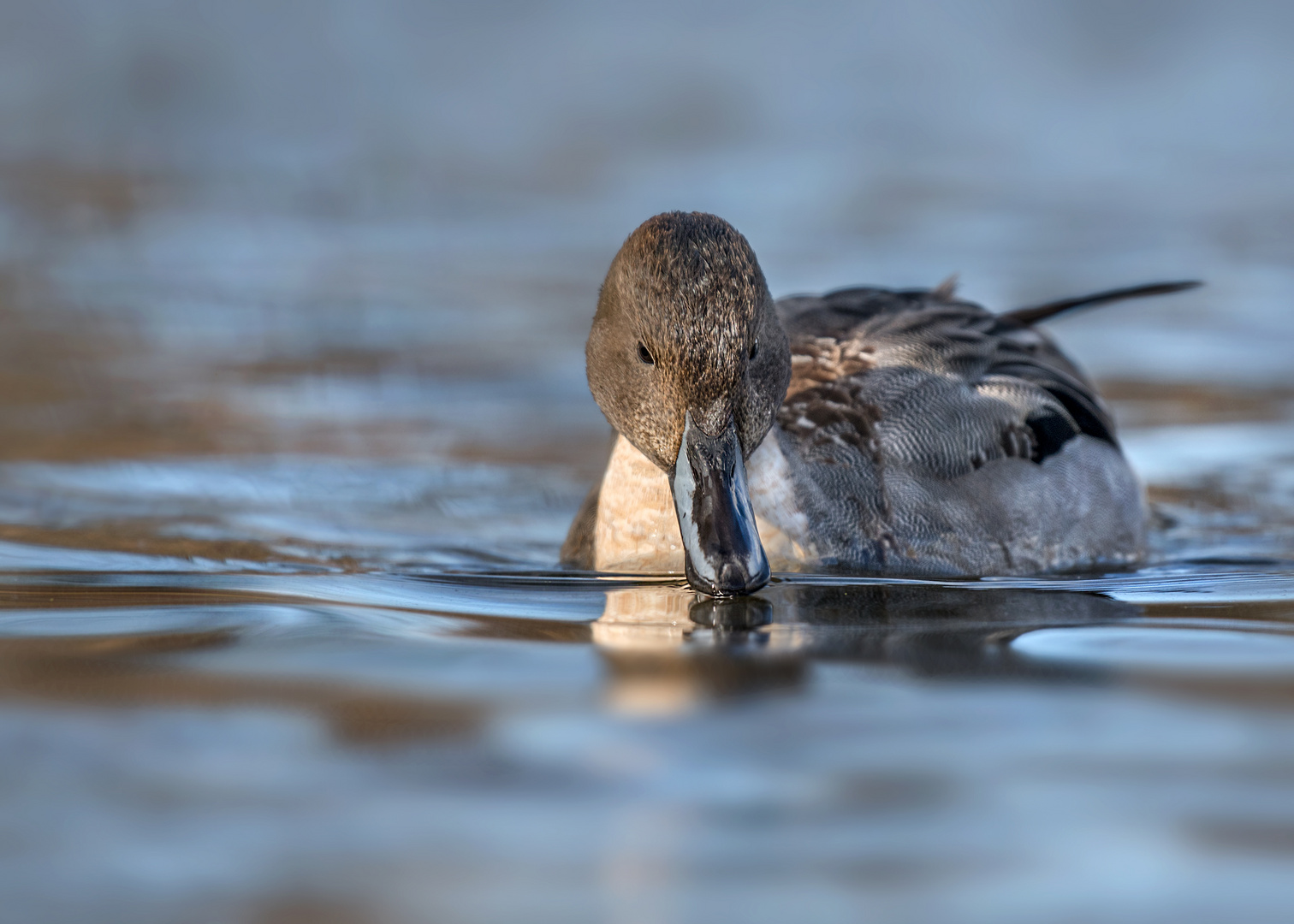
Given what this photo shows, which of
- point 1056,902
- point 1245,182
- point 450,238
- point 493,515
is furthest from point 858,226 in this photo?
point 1056,902

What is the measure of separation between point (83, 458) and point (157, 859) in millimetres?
4533

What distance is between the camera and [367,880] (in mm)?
2328

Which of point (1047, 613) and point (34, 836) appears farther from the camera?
point (1047, 613)

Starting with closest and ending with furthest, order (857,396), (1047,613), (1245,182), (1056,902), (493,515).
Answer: (1056,902), (1047,613), (857,396), (493,515), (1245,182)

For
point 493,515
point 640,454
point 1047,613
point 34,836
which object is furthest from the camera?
point 493,515

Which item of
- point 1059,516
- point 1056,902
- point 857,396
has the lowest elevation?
point 1056,902

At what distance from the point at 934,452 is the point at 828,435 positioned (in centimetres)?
33

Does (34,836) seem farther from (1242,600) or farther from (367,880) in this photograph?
(1242,600)

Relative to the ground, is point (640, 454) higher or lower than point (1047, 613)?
higher

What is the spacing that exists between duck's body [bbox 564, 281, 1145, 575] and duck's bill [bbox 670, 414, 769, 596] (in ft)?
1.49

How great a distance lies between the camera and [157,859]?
7.80 feet

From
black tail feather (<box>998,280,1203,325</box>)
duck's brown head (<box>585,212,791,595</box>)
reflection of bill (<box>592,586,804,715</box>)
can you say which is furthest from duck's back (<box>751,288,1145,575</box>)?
reflection of bill (<box>592,586,804,715</box>)

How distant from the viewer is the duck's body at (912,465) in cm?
445

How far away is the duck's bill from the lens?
377 cm
